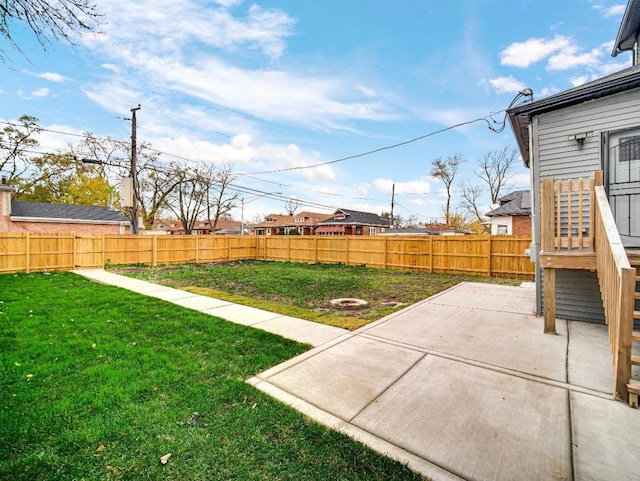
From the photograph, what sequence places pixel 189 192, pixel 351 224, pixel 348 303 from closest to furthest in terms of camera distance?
pixel 348 303, pixel 189 192, pixel 351 224

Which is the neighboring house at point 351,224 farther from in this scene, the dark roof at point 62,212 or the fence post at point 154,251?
the fence post at point 154,251

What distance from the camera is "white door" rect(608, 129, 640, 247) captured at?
4523 mm

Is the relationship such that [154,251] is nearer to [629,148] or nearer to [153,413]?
[153,413]

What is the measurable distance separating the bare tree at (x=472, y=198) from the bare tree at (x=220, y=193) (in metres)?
23.6

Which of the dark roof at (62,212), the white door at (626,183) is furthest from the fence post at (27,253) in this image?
the white door at (626,183)

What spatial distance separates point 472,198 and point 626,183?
28.2 metres

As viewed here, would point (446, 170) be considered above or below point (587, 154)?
above

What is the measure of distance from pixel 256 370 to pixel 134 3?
4917 millimetres

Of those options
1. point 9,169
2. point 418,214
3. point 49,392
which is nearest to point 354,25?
point 49,392

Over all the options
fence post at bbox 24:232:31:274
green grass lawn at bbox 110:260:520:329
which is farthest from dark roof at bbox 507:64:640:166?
fence post at bbox 24:232:31:274

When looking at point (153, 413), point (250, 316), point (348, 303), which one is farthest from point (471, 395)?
point (348, 303)

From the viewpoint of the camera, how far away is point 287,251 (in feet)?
54.3

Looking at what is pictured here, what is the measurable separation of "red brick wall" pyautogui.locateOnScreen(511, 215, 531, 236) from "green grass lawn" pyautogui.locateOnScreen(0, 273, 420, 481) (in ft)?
67.4

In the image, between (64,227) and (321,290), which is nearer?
(321,290)
